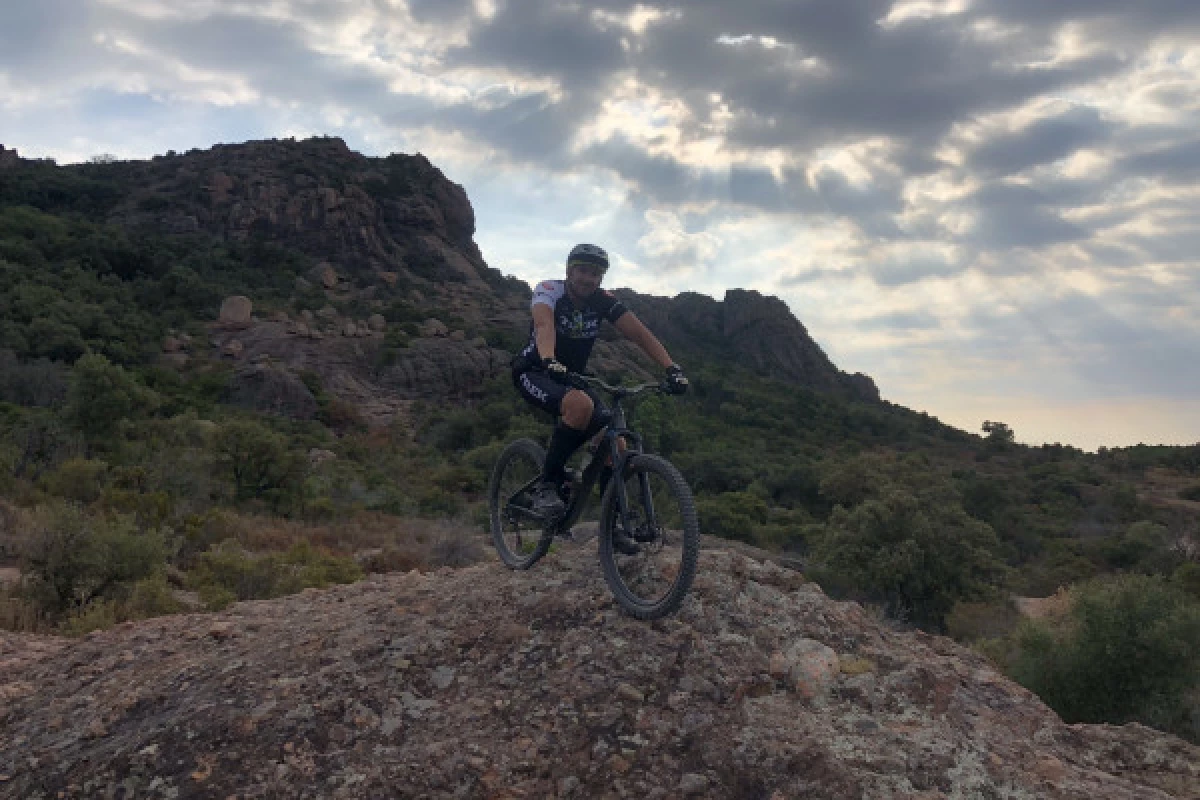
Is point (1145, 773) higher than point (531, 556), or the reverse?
point (531, 556)

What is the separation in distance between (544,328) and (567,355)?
0.44 m

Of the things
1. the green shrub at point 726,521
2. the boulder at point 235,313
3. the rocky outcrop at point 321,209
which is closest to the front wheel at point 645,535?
the green shrub at point 726,521

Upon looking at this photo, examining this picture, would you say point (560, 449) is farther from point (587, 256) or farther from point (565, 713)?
point (565, 713)

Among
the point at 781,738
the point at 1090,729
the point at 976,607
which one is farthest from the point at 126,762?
the point at 976,607

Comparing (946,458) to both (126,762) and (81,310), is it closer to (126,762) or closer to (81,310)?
(81,310)

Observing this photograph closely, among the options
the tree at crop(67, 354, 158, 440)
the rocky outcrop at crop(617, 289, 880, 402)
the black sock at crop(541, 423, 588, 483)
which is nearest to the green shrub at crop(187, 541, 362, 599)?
the black sock at crop(541, 423, 588, 483)

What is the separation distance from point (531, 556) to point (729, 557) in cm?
158

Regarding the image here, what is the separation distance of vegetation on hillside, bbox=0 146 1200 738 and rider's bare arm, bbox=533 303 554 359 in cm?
150

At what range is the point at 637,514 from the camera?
199 inches

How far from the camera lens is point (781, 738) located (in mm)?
3861

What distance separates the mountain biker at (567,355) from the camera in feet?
17.7

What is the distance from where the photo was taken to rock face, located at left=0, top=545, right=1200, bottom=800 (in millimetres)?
3695

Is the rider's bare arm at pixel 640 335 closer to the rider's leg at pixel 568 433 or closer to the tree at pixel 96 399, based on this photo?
the rider's leg at pixel 568 433

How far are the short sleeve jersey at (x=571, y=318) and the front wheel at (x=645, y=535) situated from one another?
1.16 metres
